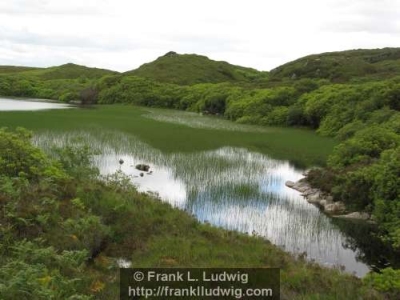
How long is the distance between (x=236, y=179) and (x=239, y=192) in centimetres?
252

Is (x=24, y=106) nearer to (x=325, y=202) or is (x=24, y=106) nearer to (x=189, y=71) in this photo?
(x=325, y=202)

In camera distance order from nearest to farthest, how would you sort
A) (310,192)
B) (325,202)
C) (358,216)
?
(358,216) < (325,202) < (310,192)

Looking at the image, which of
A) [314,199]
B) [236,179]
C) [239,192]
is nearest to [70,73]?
[236,179]

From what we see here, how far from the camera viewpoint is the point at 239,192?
846 inches

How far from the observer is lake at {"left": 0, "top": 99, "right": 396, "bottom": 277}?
1590cm

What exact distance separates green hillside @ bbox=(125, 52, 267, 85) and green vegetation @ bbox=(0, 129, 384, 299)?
114m

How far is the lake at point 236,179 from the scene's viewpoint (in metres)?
15.9

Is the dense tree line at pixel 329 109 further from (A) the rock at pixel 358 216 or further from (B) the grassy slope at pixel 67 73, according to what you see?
(B) the grassy slope at pixel 67 73

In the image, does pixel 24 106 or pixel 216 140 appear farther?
pixel 24 106

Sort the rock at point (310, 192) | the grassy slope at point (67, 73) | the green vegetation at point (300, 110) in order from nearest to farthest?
the green vegetation at point (300, 110) < the rock at point (310, 192) < the grassy slope at point (67, 73)

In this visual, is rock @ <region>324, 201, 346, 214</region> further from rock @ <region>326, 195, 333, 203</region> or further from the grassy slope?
the grassy slope

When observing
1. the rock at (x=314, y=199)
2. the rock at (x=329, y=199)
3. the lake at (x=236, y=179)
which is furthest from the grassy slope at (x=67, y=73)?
the rock at (x=329, y=199)

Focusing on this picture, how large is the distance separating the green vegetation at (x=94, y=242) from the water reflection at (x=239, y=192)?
2.87 m

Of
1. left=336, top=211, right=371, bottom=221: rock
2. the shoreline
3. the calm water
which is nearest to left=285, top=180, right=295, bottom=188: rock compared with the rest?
the shoreline
